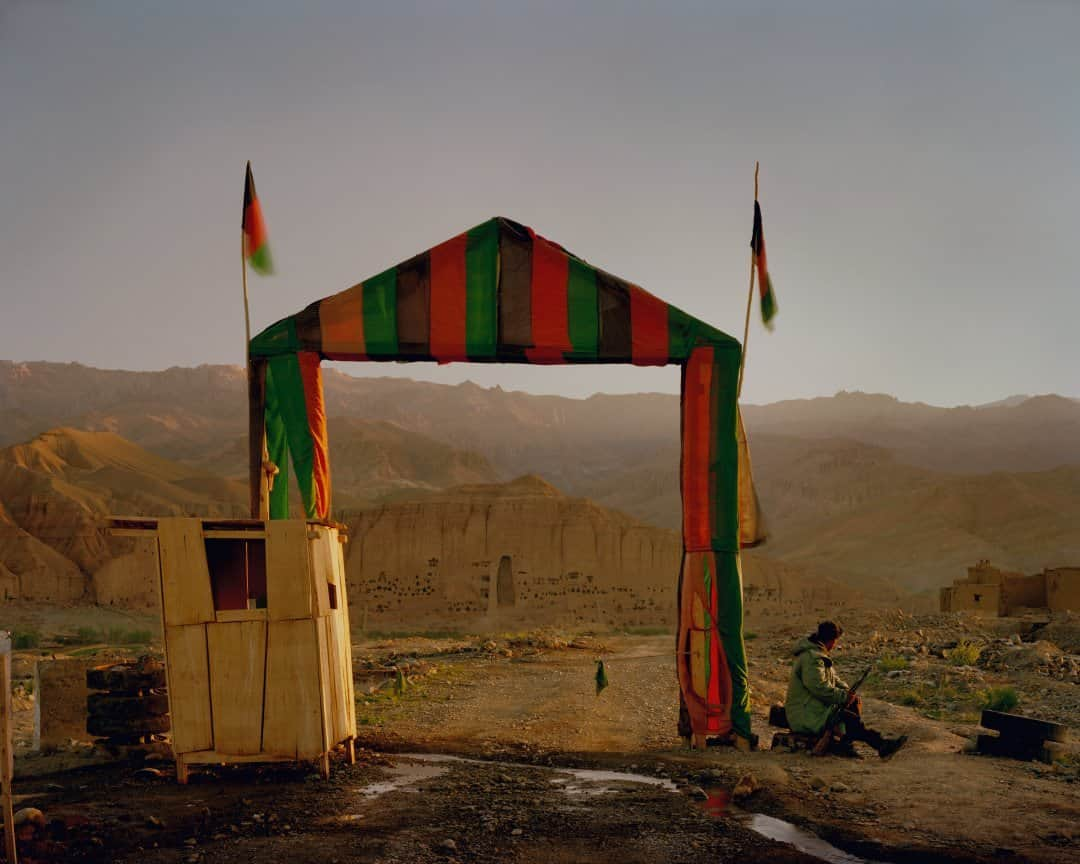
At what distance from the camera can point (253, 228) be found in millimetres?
11109

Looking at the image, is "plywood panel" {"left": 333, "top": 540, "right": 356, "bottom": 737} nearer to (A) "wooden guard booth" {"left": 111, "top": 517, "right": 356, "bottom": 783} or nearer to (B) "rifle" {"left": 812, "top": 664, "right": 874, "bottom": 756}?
(A) "wooden guard booth" {"left": 111, "top": 517, "right": 356, "bottom": 783}

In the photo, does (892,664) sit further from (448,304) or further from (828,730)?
(448,304)

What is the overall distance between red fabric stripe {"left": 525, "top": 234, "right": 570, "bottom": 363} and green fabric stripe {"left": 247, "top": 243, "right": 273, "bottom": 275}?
3056mm

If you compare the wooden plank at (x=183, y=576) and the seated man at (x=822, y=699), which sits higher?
the wooden plank at (x=183, y=576)

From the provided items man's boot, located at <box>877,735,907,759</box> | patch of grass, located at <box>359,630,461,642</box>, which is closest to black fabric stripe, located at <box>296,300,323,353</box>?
man's boot, located at <box>877,735,907,759</box>

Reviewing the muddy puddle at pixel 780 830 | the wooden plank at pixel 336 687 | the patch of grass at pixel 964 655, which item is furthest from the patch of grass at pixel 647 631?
the muddy puddle at pixel 780 830

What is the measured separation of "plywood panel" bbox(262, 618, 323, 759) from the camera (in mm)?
8125

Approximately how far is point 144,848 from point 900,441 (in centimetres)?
14470

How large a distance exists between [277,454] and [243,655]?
127 inches

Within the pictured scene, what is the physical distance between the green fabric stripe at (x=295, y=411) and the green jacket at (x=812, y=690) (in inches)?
202

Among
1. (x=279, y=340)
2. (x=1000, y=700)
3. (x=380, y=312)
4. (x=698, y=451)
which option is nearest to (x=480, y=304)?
(x=380, y=312)

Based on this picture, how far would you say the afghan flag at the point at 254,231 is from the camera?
11.0 meters

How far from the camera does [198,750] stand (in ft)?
26.6

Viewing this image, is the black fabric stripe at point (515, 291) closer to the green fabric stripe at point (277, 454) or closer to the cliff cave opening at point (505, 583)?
the green fabric stripe at point (277, 454)
